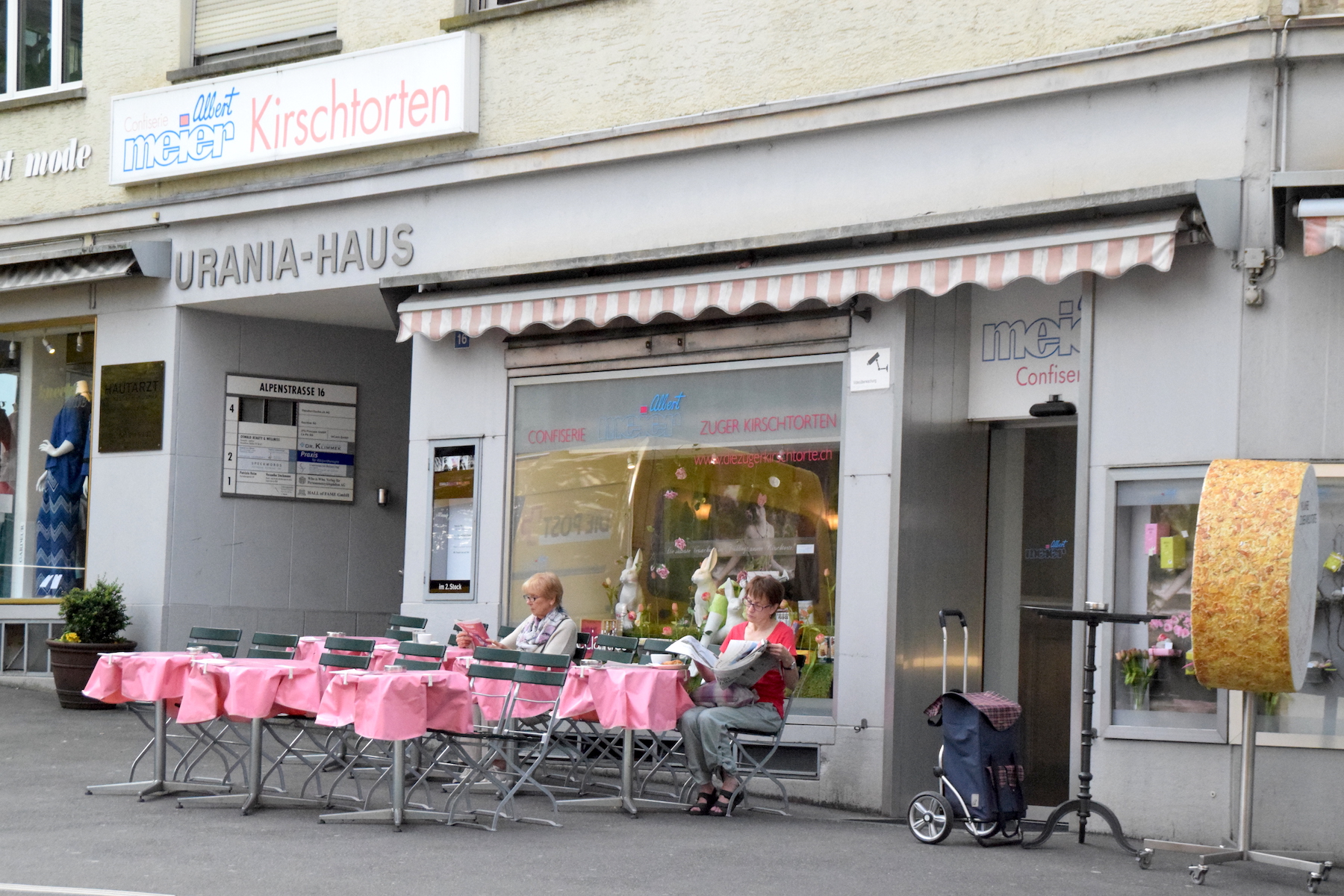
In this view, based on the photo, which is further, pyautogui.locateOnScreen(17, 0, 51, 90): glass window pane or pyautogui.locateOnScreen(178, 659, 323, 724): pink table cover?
pyautogui.locateOnScreen(17, 0, 51, 90): glass window pane

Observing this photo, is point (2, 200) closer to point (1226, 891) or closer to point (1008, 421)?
point (1008, 421)

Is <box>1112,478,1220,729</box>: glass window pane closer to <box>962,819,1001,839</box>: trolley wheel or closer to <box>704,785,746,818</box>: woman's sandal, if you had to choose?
<box>962,819,1001,839</box>: trolley wheel

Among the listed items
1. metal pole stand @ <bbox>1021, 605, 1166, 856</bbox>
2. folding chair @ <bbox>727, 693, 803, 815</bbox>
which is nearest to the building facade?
folding chair @ <bbox>727, 693, 803, 815</bbox>

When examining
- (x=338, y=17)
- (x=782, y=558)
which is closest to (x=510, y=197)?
(x=338, y=17)

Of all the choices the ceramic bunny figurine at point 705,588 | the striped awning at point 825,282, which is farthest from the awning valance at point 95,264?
the ceramic bunny figurine at point 705,588


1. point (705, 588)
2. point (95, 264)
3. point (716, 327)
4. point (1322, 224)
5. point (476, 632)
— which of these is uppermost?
point (95, 264)

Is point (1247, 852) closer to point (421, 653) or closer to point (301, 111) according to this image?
point (421, 653)

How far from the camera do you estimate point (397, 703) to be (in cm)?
848

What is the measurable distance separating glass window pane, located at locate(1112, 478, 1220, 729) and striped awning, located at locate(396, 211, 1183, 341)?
51.3 inches

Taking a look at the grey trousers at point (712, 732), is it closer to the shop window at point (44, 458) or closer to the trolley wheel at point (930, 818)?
the trolley wheel at point (930, 818)

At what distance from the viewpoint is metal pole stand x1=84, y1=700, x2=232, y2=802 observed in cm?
959

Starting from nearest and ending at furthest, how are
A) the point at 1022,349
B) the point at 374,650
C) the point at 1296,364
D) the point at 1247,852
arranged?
the point at 1247,852 < the point at 1296,364 < the point at 374,650 < the point at 1022,349

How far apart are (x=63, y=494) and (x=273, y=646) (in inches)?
224

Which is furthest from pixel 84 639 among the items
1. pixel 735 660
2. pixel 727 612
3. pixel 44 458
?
pixel 735 660
